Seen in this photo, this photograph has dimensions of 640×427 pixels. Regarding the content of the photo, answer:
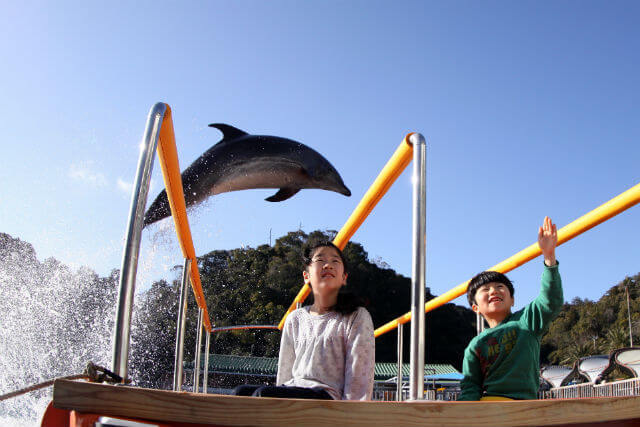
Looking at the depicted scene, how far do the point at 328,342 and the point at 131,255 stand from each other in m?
0.82

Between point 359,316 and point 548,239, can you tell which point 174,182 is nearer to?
point 359,316

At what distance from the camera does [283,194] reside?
4699mm

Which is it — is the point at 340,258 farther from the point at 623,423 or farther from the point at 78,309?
the point at 78,309

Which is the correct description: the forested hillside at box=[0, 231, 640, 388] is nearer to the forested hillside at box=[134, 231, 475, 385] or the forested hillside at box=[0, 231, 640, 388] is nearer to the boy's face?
the forested hillside at box=[134, 231, 475, 385]

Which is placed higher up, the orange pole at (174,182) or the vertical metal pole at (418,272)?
the orange pole at (174,182)

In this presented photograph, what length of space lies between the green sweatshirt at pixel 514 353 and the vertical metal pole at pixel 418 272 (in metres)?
0.71

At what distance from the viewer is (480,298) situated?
213 cm

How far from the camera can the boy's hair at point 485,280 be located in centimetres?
214

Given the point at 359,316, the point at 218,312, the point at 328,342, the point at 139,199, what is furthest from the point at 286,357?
the point at 218,312

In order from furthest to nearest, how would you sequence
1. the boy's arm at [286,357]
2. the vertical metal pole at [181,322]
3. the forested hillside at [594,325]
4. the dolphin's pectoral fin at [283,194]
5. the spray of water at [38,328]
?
the forested hillside at [594,325] → the spray of water at [38,328] → the dolphin's pectoral fin at [283,194] → the vertical metal pole at [181,322] → the boy's arm at [286,357]

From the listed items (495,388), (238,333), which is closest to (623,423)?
(495,388)

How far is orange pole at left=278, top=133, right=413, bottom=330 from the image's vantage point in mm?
1710

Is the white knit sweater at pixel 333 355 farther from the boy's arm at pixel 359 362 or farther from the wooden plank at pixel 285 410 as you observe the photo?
the wooden plank at pixel 285 410

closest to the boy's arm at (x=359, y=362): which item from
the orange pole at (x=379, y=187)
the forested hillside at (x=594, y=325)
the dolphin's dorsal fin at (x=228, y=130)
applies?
the orange pole at (x=379, y=187)
